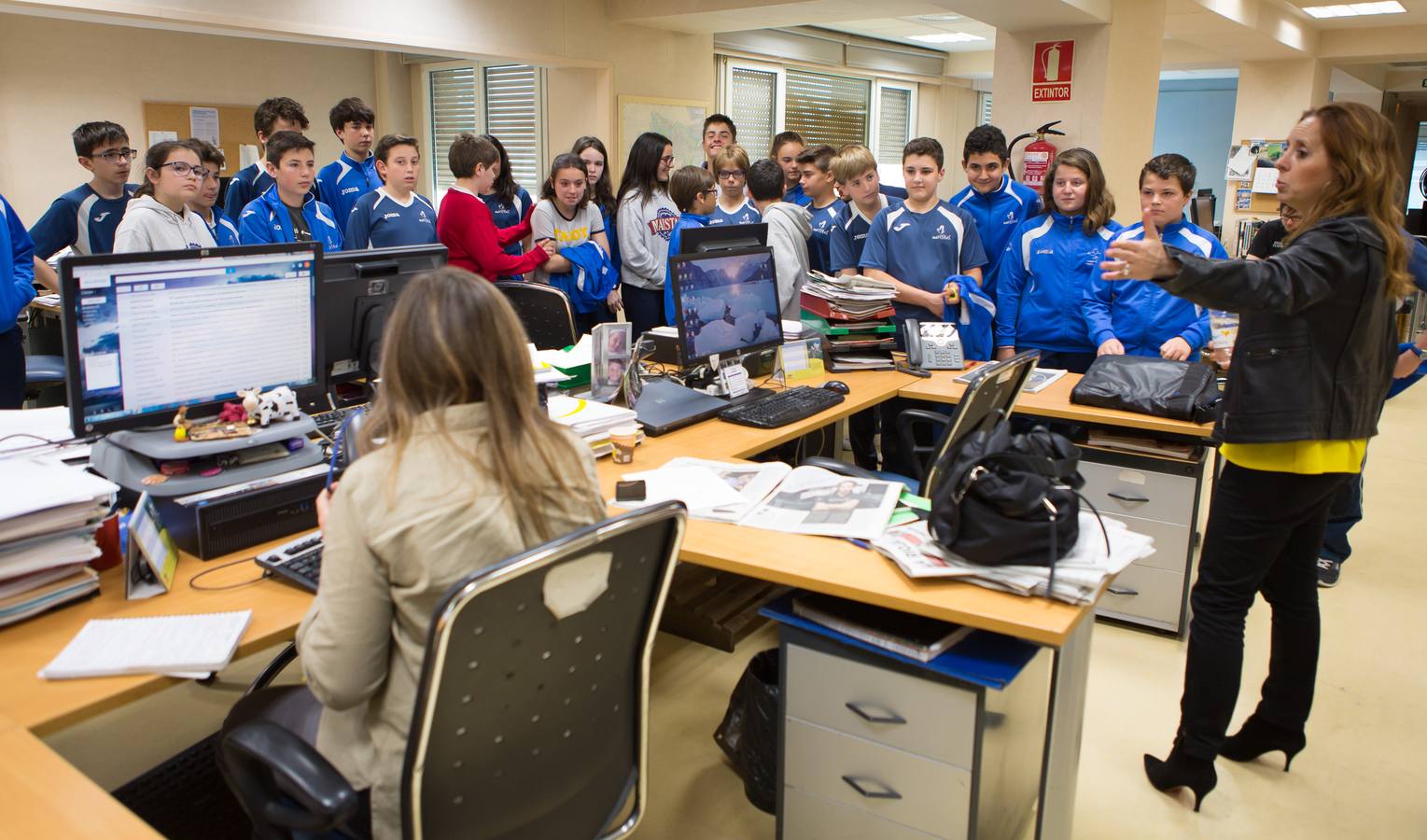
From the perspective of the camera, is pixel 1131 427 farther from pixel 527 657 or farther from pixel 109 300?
pixel 109 300

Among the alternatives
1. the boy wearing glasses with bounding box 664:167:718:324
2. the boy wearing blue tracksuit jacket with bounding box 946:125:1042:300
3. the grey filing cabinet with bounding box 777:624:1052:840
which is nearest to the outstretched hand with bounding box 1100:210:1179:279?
the grey filing cabinet with bounding box 777:624:1052:840

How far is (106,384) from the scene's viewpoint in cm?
189

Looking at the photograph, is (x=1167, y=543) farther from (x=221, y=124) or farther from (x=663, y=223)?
(x=221, y=124)

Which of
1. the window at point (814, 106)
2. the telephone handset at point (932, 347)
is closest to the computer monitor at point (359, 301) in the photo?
the telephone handset at point (932, 347)

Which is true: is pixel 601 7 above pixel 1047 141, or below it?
above

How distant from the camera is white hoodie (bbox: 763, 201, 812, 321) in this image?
4375 millimetres

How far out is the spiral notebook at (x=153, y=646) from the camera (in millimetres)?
1505

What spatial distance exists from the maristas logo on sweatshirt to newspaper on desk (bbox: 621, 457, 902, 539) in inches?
117

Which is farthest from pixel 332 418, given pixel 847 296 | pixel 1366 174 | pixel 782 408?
pixel 1366 174

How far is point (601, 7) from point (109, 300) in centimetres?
611

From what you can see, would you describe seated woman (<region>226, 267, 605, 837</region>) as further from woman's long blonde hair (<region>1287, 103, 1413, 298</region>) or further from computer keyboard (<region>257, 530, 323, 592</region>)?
woman's long blonde hair (<region>1287, 103, 1413, 298</region>)

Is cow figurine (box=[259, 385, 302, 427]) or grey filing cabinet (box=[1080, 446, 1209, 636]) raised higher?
cow figurine (box=[259, 385, 302, 427])

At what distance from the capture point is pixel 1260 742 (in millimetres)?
2525

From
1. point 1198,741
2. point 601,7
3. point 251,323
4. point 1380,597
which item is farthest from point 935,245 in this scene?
point 601,7
